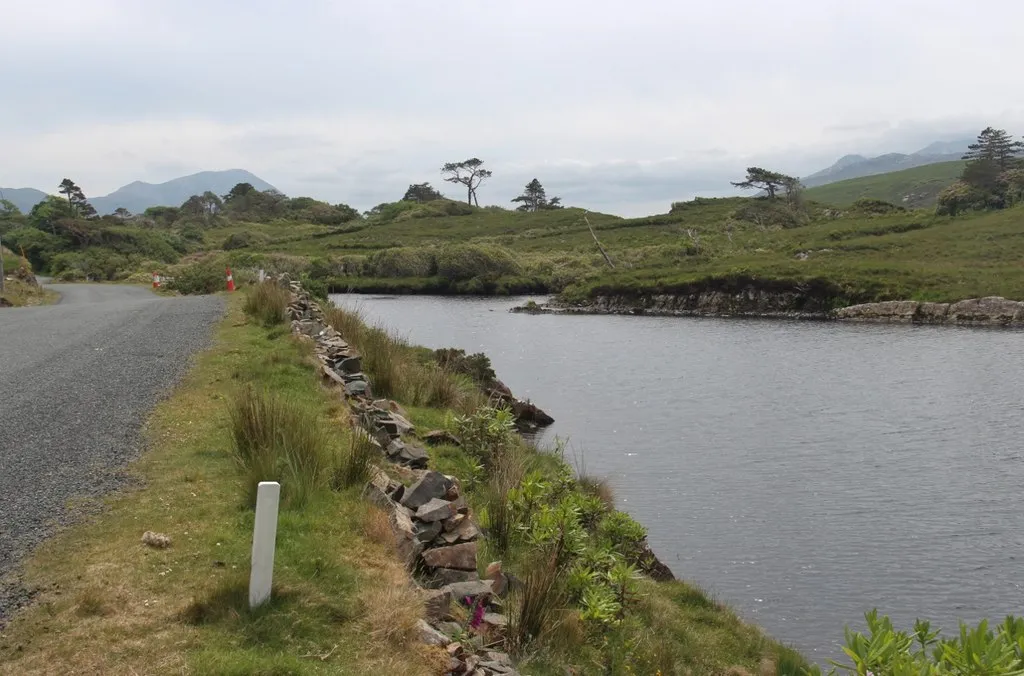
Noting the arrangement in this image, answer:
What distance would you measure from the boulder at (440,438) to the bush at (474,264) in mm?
68779

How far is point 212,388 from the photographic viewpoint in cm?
1361

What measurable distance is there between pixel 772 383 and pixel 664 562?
56.8 feet

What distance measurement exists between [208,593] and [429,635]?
1.79 meters

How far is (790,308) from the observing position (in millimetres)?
53438

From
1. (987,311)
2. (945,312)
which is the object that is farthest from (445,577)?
(945,312)

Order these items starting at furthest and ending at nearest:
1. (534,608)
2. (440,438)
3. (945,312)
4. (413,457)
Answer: (945,312) < (440,438) < (413,457) < (534,608)

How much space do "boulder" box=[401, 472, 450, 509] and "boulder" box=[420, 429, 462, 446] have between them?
4491 mm

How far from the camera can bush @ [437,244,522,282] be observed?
83250mm

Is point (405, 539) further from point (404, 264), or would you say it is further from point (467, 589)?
point (404, 264)

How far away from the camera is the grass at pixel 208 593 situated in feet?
18.0

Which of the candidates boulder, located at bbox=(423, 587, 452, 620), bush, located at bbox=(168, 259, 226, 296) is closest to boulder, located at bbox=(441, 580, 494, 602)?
boulder, located at bbox=(423, 587, 452, 620)

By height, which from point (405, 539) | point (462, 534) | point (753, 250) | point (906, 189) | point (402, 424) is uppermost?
point (906, 189)

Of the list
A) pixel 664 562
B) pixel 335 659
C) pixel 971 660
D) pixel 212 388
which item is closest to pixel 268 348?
pixel 212 388

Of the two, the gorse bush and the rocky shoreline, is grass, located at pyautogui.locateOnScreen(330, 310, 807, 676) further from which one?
the rocky shoreline
